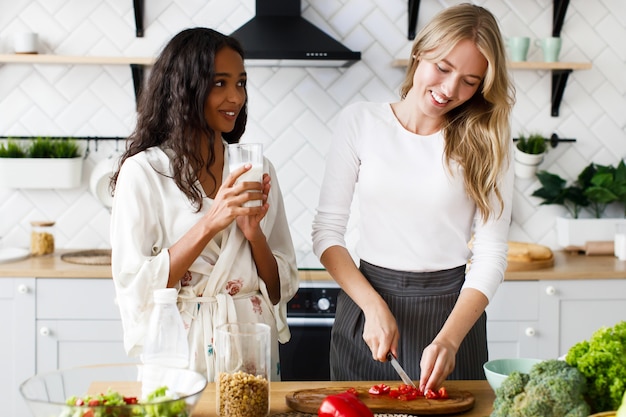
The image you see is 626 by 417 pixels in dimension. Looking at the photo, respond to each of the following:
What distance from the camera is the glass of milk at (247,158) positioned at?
165 centimetres

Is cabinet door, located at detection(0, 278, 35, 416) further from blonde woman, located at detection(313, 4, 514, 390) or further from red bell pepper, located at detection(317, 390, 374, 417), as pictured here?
red bell pepper, located at detection(317, 390, 374, 417)

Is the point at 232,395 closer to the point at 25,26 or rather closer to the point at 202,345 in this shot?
the point at 202,345

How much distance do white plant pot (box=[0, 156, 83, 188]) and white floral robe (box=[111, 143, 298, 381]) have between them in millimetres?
1758

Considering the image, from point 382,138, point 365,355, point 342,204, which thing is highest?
point 382,138

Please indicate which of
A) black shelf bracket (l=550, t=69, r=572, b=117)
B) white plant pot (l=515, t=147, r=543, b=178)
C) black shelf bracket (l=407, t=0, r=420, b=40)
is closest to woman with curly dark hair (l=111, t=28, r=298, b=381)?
black shelf bracket (l=407, t=0, r=420, b=40)

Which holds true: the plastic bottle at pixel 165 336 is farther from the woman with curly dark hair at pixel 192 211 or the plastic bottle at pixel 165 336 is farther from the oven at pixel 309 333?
the oven at pixel 309 333

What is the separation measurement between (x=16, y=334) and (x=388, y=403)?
200 centimetres

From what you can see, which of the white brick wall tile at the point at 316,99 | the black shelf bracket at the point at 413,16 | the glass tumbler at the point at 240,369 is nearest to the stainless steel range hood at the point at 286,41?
the white brick wall tile at the point at 316,99

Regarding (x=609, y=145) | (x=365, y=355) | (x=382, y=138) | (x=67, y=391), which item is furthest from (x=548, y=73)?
(x=67, y=391)

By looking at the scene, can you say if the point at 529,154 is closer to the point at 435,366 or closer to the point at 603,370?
the point at 435,366

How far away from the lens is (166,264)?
173 centimetres

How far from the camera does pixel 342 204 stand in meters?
2.04

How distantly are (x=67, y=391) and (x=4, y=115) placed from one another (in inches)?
98.2

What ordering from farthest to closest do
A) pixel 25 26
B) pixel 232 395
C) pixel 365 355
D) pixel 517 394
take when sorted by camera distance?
pixel 25 26 → pixel 365 355 → pixel 232 395 → pixel 517 394
